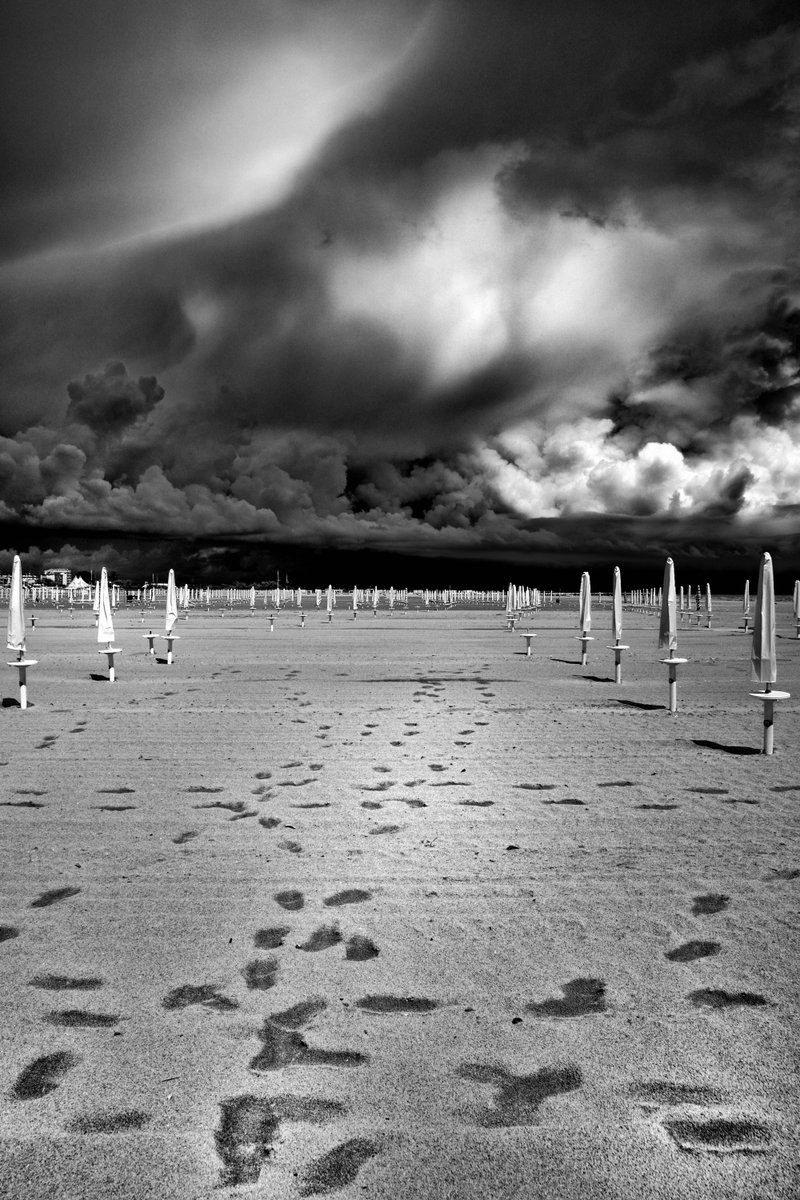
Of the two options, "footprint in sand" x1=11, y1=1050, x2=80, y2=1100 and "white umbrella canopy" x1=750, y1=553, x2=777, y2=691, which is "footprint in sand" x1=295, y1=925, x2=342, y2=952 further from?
"white umbrella canopy" x1=750, y1=553, x2=777, y2=691

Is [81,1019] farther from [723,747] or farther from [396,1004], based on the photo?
[723,747]

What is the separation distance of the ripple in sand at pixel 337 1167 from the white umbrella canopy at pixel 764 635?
296 inches

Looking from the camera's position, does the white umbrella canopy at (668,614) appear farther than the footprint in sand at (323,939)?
Yes

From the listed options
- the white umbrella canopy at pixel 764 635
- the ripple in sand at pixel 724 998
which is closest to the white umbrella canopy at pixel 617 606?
→ the white umbrella canopy at pixel 764 635

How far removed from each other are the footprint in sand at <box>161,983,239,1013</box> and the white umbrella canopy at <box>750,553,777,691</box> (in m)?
7.13

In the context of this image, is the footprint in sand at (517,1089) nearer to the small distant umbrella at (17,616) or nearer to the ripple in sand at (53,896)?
the ripple in sand at (53,896)

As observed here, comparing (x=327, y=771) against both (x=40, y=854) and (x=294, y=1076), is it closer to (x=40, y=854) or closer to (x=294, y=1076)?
(x=40, y=854)

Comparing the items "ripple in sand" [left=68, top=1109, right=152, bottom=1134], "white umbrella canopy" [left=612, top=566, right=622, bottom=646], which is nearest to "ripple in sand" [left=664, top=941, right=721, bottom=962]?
"ripple in sand" [left=68, top=1109, right=152, bottom=1134]

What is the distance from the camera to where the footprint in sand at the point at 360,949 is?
3.91m

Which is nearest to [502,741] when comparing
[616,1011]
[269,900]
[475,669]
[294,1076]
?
[269,900]

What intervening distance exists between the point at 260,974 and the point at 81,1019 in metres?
0.78

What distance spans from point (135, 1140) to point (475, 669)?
54.6ft

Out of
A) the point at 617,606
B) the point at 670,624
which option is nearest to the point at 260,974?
Answer: the point at 670,624

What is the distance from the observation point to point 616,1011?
3.39m
